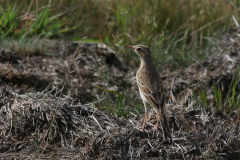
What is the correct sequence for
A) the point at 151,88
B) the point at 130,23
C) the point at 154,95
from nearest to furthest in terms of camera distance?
the point at 154,95 → the point at 151,88 → the point at 130,23

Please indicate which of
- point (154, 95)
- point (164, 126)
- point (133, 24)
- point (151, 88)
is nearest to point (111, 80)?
point (151, 88)

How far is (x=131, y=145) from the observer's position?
157 inches

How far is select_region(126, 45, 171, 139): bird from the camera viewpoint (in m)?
Answer: 4.11

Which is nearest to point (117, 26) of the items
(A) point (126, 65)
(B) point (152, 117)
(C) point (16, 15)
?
(A) point (126, 65)

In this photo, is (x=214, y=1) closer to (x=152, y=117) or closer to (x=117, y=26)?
(x=117, y=26)

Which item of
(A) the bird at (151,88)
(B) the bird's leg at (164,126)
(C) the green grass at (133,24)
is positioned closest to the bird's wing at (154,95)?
(A) the bird at (151,88)

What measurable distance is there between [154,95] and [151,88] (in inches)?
6.5

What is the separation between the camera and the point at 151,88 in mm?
4629

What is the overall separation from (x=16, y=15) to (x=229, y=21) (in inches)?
174

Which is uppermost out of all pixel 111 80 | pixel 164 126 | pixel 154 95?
pixel 154 95

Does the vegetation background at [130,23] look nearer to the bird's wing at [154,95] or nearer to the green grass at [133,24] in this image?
the green grass at [133,24]

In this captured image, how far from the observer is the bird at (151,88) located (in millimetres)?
4113

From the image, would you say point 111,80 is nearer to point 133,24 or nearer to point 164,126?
point 133,24

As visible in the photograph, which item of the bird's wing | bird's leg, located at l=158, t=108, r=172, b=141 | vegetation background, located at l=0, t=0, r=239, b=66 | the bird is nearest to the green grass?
vegetation background, located at l=0, t=0, r=239, b=66
